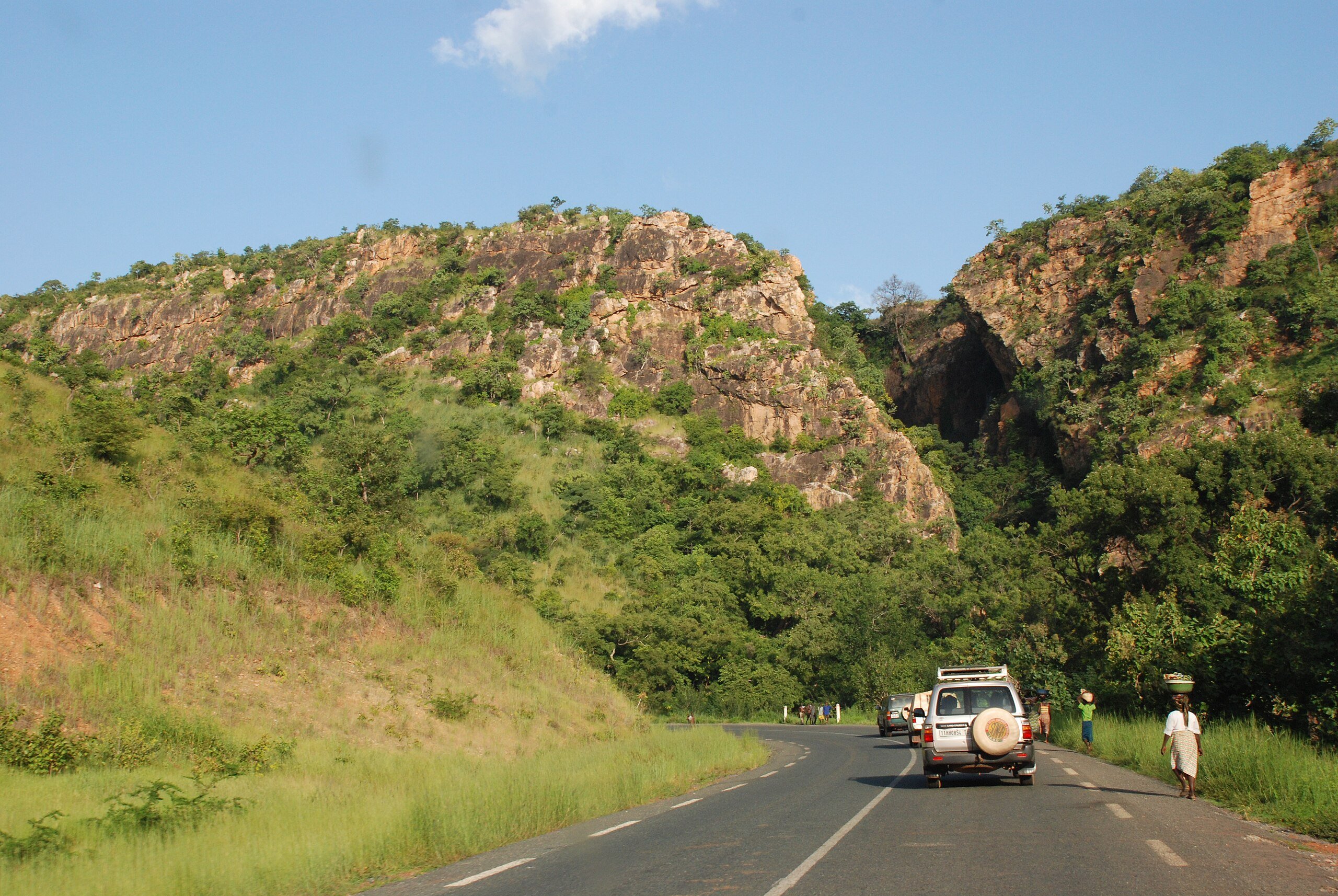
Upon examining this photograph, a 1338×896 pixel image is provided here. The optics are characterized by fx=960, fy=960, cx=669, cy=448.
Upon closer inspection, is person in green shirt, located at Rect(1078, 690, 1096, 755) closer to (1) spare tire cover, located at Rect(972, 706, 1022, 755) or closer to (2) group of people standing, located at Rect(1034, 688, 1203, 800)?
(2) group of people standing, located at Rect(1034, 688, 1203, 800)

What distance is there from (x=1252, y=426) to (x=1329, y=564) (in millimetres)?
47716

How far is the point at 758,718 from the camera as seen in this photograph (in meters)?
55.7

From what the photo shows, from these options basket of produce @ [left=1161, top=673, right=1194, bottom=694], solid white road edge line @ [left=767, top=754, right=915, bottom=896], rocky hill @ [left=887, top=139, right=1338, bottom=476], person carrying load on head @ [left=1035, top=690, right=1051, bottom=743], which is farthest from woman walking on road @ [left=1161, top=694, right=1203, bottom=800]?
rocky hill @ [left=887, top=139, right=1338, bottom=476]

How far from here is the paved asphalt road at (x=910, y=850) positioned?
820 centimetres

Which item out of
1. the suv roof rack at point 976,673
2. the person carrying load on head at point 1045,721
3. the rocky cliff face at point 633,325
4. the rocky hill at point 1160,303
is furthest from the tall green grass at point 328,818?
the rocky cliff face at point 633,325

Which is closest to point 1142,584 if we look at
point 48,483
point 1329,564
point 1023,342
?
point 1329,564

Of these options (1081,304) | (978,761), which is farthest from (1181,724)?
(1081,304)

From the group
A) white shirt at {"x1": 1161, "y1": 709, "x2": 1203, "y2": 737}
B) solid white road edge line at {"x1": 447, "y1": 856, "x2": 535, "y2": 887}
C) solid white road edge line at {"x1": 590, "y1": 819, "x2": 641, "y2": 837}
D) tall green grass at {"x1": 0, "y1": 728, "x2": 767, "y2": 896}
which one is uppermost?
white shirt at {"x1": 1161, "y1": 709, "x2": 1203, "y2": 737}

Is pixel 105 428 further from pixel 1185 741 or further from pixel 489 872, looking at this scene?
pixel 1185 741

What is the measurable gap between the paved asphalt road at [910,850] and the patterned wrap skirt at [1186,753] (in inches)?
17.6

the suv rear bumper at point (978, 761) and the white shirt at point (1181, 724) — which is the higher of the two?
the white shirt at point (1181, 724)

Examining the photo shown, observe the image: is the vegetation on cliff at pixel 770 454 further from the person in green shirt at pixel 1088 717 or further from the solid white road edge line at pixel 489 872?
the solid white road edge line at pixel 489 872

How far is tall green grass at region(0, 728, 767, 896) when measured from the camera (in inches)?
354

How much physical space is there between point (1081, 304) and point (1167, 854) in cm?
7817
